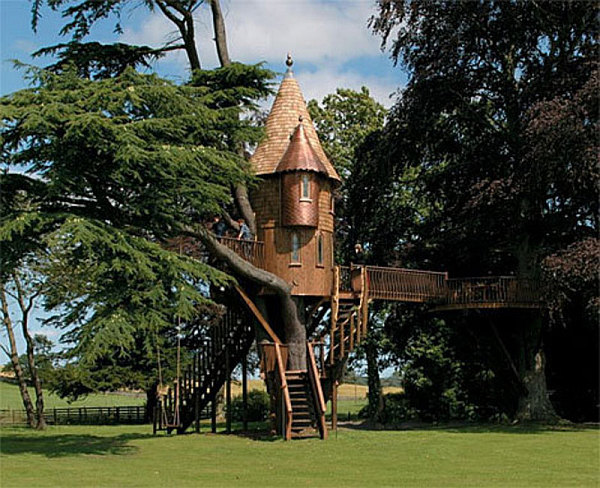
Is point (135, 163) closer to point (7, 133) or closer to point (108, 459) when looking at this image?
point (7, 133)

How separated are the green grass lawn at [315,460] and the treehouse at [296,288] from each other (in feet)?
5.32

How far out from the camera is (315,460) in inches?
712

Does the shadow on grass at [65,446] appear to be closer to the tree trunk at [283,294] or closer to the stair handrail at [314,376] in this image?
the tree trunk at [283,294]

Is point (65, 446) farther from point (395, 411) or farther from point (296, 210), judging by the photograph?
point (395, 411)

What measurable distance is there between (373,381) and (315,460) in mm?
19174

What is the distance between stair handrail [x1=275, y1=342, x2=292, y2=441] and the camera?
23.1 m

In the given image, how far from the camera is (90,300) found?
18.6 metres

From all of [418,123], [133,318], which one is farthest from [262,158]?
[133,318]

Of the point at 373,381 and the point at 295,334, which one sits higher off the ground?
the point at 295,334

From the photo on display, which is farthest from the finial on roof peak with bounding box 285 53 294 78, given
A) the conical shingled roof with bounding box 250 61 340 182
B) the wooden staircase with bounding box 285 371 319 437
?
the wooden staircase with bounding box 285 371 319 437

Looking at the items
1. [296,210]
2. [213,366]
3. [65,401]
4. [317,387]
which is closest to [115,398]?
[65,401]

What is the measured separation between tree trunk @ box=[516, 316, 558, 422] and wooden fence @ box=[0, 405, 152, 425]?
62.8 ft

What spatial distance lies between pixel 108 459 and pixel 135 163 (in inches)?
247

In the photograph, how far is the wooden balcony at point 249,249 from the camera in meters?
24.6
